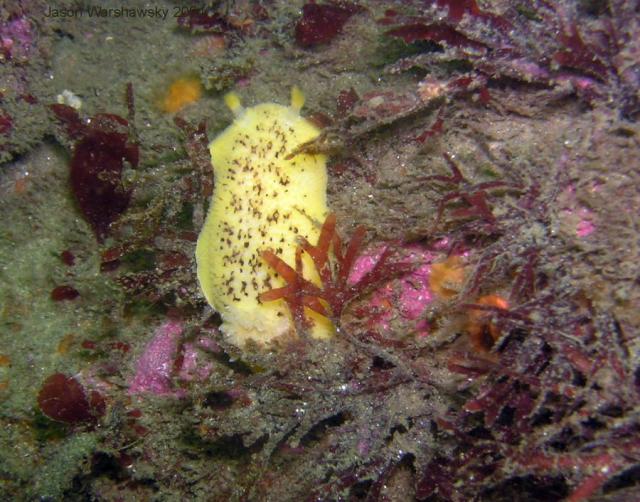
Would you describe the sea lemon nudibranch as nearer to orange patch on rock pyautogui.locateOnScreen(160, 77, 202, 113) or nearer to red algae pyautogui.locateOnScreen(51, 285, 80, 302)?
orange patch on rock pyautogui.locateOnScreen(160, 77, 202, 113)

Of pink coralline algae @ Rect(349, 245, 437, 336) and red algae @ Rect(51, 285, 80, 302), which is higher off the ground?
red algae @ Rect(51, 285, 80, 302)

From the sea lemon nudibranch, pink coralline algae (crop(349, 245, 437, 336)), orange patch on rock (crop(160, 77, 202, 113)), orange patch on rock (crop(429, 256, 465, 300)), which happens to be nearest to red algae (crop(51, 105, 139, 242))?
orange patch on rock (crop(160, 77, 202, 113))

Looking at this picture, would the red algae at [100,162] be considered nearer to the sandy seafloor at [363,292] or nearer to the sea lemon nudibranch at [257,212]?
the sandy seafloor at [363,292]

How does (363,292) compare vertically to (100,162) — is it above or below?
below

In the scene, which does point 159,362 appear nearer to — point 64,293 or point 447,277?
point 64,293

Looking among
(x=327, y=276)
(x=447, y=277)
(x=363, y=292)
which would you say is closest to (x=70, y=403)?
(x=327, y=276)

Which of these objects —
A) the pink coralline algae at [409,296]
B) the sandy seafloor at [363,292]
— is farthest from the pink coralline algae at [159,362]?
the pink coralline algae at [409,296]

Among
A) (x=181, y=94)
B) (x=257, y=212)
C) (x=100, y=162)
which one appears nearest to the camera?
(x=257, y=212)

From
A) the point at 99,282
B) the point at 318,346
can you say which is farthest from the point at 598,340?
the point at 99,282
